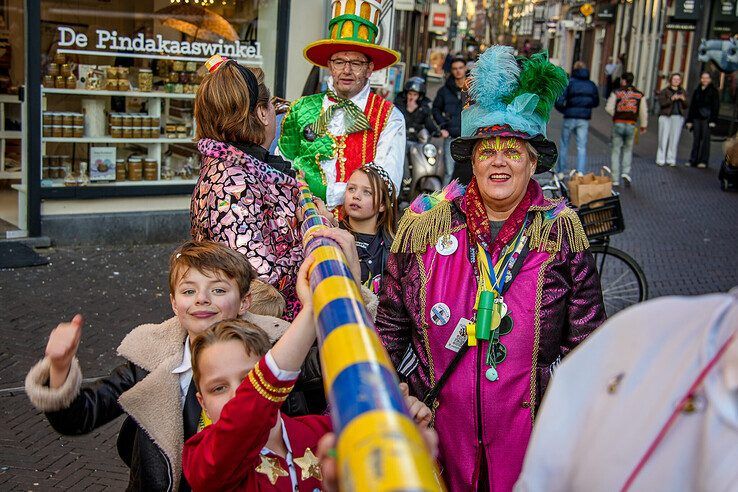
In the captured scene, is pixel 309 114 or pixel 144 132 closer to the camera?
pixel 309 114

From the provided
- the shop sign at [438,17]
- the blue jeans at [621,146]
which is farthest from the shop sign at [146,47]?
the shop sign at [438,17]

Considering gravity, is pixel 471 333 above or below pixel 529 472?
below

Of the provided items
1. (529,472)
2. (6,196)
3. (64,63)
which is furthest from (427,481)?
(6,196)

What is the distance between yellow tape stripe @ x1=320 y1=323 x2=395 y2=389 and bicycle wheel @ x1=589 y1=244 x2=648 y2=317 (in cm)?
651

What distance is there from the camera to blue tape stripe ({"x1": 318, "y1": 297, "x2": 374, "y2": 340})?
4.18 feet

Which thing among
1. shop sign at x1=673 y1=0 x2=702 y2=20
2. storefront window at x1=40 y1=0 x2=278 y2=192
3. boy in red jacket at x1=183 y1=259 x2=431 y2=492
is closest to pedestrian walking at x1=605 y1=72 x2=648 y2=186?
storefront window at x1=40 y1=0 x2=278 y2=192

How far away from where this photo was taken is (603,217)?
737 centimetres

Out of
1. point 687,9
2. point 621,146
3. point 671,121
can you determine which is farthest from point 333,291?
point 687,9

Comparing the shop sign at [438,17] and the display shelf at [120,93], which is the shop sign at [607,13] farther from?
the display shelf at [120,93]

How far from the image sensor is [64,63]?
30.3 ft

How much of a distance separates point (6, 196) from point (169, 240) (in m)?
2.19

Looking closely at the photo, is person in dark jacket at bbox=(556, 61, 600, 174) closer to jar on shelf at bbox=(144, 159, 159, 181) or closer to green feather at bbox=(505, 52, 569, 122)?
jar on shelf at bbox=(144, 159, 159, 181)

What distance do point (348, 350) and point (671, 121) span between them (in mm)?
19123

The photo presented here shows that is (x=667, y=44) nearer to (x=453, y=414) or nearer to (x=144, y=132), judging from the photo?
(x=144, y=132)
